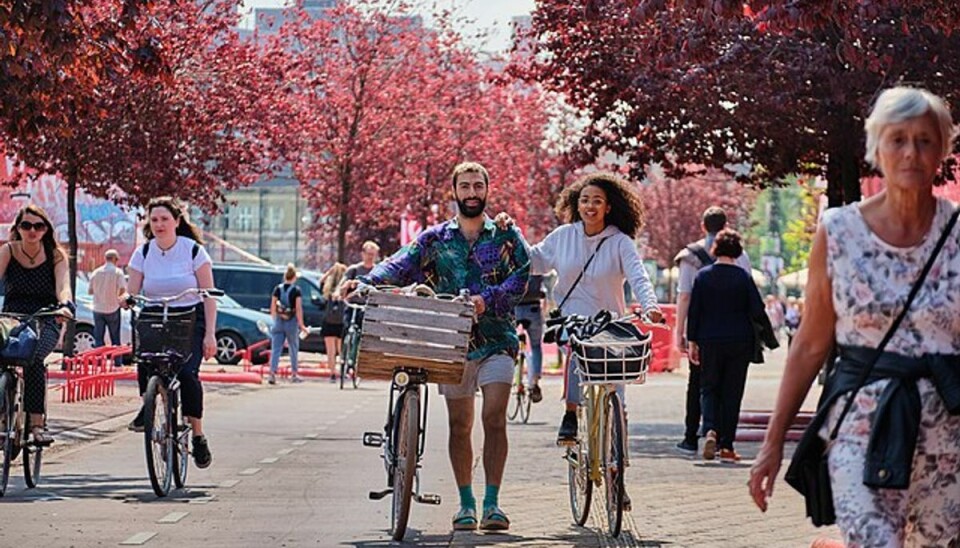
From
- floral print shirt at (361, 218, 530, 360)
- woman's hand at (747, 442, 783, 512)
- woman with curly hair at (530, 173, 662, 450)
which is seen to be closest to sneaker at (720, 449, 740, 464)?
woman with curly hair at (530, 173, 662, 450)

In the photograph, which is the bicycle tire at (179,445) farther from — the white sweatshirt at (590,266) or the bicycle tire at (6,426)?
the white sweatshirt at (590,266)

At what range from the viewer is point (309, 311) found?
137 feet

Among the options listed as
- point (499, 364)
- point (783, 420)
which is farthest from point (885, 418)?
point (499, 364)

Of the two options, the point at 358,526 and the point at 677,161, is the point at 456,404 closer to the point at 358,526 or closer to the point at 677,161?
the point at 358,526

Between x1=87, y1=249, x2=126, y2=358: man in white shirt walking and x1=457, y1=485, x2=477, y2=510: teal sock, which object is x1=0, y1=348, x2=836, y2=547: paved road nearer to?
x1=457, y1=485, x2=477, y2=510: teal sock

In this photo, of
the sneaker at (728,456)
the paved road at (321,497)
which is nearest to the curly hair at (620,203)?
the paved road at (321,497)

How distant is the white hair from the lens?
5.85m

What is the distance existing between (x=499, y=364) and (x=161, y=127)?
1826 centimetres

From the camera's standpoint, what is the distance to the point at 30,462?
13.4m

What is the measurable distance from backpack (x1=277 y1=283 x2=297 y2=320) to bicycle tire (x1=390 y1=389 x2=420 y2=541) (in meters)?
19.7

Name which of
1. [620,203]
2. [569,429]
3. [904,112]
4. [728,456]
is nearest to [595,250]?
[620,203]

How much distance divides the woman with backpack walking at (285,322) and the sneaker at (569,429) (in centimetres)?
1797

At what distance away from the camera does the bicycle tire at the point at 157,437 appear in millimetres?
12383

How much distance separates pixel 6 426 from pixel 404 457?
317 cm
